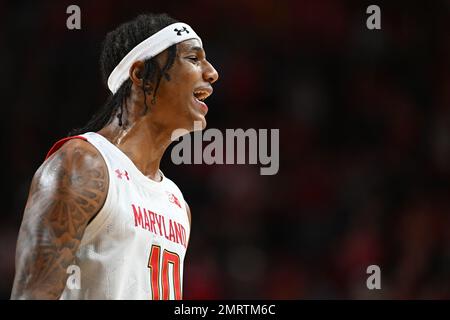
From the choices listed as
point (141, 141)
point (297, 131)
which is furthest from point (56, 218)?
point (297, 131)

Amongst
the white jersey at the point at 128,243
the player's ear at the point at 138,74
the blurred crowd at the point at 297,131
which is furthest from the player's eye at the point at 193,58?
the blurred crowd at the point at 297,131

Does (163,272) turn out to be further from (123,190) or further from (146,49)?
(146,49)

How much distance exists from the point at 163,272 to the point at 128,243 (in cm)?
30

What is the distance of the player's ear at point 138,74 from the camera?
11.3ft

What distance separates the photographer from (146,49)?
349cm

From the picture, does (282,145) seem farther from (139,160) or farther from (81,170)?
(81,170)

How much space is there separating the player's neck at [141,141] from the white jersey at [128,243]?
82 mm

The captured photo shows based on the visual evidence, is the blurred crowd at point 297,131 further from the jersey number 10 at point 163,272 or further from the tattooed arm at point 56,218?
the tattooed arm at point 56,218

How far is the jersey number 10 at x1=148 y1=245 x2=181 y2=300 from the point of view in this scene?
3109mm

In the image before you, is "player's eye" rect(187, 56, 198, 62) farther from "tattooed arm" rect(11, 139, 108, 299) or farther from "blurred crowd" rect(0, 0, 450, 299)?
"blurred crowd" rect(0, 0, 450, 299)

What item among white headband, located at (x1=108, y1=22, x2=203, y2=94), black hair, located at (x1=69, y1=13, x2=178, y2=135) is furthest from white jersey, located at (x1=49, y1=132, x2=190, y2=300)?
white headband, located at (x1=108, y1=22, x2=203, y2=94)

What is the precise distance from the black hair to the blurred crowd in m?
2.47
